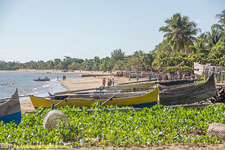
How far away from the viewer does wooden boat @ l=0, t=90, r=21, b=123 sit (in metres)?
8.10

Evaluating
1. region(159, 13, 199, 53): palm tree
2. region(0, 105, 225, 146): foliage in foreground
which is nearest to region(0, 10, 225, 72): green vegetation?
region(159, 13, 199, 53): palm tree

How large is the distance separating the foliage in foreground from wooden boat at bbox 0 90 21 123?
0.59m

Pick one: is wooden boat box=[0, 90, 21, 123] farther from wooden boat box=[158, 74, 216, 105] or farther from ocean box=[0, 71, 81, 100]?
ocean box=[0, 71, 81, 100]

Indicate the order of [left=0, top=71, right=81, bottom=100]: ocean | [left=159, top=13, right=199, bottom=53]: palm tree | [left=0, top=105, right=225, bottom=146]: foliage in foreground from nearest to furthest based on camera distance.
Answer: [left=0, top=105, right=225, bottom=146]: foliage in foreground → [left=0, top=71, right=81, bottom=100]: ocean → [left=159, top=13, right=199, bottom=53]: palm tree

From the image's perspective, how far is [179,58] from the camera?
101 feet

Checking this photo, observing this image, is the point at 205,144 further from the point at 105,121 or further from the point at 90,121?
the point at 90,121

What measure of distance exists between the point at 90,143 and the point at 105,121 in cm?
181

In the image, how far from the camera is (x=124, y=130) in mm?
6453

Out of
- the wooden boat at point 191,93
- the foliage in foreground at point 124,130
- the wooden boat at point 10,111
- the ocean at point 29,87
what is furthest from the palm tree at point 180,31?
the wooden boat at point 10,111

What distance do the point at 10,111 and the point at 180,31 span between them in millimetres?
34295

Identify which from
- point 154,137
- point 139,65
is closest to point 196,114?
point 154,137

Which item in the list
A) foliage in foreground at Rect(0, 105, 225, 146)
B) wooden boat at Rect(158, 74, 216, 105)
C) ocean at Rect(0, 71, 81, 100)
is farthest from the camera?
ocean at Rect(0, 71, 81, 100)

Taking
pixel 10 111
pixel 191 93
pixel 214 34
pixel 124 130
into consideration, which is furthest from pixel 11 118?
pixel 214 34

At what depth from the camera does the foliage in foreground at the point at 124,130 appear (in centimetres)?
A: 571
